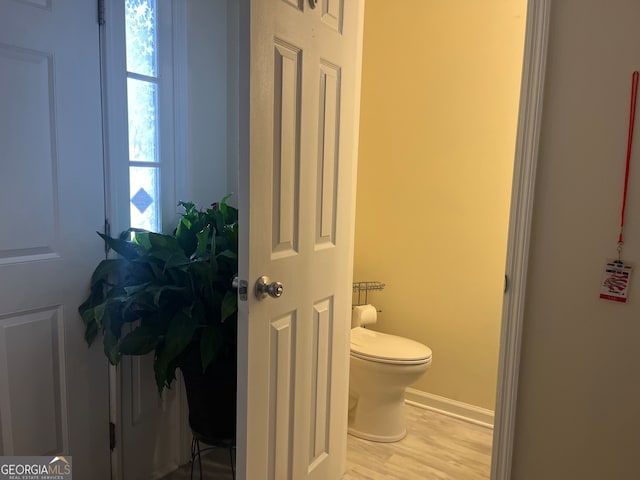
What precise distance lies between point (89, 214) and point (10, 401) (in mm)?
662

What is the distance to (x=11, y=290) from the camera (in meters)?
1.59

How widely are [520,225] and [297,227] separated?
74cm

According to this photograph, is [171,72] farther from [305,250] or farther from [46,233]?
[305,250]

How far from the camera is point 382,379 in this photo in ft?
7.91

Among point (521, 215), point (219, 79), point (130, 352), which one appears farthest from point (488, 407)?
point (219, 79)

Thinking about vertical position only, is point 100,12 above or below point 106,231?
above

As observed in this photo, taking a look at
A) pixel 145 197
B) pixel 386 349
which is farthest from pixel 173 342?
pixel 386 349

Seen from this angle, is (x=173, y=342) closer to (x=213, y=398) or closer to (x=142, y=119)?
(x=213, y=398)

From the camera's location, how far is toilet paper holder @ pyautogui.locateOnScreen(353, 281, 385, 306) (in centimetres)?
292

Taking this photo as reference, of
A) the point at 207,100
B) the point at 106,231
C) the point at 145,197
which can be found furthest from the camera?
the point at 207,100

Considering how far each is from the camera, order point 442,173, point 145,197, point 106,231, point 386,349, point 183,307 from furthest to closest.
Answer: point 442,173, point 386,349, point 145,197, point 106,231, point 183,307

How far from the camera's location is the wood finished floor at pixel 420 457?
2.20 metres

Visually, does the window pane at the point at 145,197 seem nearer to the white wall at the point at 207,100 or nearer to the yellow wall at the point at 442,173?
the white wall at the point at 207,100

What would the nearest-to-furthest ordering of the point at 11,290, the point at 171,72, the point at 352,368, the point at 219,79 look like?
1. the point at 11,290
2. the point at 171,72
3. the point at 219,79
4. the point at 352,368
